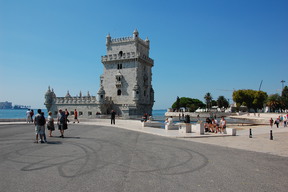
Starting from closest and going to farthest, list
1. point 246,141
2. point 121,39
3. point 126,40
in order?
point 246,141 < point 126,40 < point 121,39

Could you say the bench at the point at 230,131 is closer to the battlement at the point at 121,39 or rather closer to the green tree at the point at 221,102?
the battlement at the point at 121,39

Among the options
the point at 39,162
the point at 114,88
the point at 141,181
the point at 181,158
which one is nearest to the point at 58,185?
the point at 141,181

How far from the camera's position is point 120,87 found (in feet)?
171

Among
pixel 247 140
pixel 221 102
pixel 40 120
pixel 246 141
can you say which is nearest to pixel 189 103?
pixel 221 102

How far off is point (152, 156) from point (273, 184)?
197 inches

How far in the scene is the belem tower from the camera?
5044 centimetres

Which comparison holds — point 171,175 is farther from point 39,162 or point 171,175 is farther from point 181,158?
point 39,162

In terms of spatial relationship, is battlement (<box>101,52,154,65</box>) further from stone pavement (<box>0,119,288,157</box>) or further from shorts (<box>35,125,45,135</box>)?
shorts (<box>35,125,45,135</box>)

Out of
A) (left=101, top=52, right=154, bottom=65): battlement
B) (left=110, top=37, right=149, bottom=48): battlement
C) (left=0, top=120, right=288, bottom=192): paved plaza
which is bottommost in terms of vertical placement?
(left=0, top=120, right=288, bottom=192): paved plaza

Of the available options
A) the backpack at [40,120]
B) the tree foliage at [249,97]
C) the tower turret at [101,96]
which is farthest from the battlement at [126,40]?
the tree foliage at [249,97]

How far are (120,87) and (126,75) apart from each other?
3.07 meters

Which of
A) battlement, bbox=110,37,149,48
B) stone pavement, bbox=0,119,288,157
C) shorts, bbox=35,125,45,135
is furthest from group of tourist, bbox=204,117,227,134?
battlement, bbox=110,37,149,48

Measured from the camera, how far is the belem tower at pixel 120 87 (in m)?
50.4

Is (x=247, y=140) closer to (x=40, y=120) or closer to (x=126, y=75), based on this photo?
(x=40, y=120)
